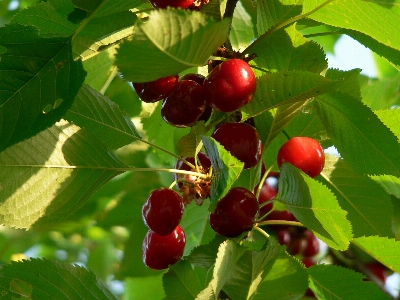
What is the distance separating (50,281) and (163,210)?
13.3 inches

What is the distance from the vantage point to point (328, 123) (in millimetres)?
1330

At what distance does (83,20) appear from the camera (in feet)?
4.09

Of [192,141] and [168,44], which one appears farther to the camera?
[192,141]

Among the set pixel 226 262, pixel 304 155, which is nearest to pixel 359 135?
pixel 304 155

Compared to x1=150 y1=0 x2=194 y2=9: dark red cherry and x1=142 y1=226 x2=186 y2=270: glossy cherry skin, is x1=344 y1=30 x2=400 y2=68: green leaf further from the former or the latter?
x1=142 y1=226 x2=186 y2=270: glossy cherry skin

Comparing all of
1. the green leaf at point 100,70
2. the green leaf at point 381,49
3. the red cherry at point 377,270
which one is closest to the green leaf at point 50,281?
the green leaf at point 100,70

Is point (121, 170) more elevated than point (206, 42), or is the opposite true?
point (206, 42)

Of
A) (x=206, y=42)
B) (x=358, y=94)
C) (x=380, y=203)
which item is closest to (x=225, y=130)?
(x=206, y=42)

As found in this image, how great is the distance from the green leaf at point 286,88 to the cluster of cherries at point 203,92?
36mm

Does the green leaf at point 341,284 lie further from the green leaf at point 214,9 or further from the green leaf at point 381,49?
the green leaf at point 214,9

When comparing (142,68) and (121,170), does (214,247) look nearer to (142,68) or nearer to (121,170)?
(121,170)

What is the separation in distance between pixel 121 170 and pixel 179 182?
130mm

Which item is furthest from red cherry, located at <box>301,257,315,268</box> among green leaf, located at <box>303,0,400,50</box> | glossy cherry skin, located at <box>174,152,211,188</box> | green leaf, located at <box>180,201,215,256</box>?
green leaf, located at <box>303,0,400,50</box>

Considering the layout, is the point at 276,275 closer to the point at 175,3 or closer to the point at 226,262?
the point at 226,262
